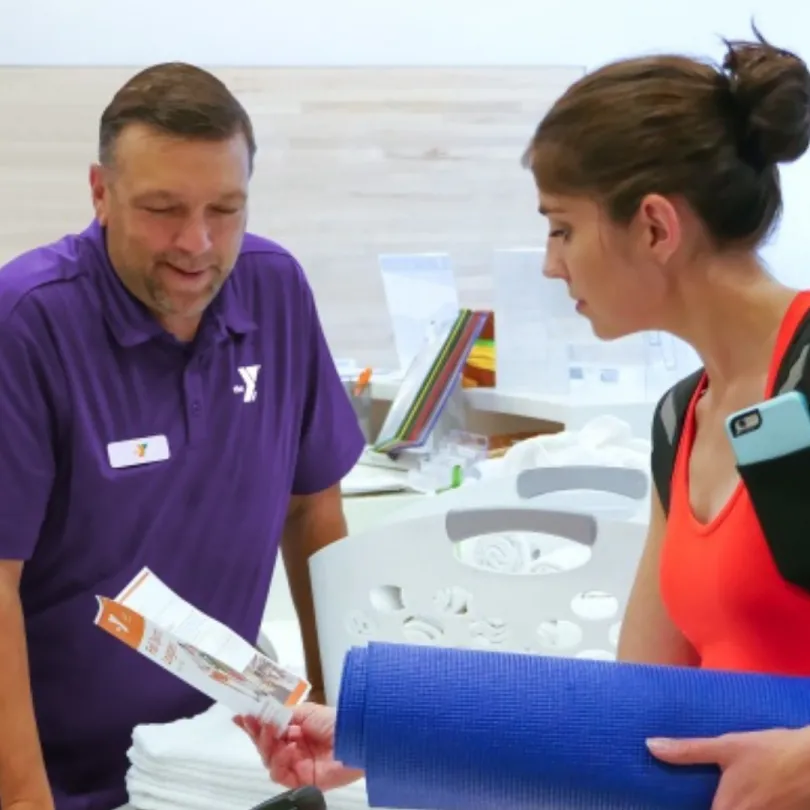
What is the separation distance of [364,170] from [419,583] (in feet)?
7.15

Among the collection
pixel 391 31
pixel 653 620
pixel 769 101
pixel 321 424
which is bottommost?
pixel 653 620

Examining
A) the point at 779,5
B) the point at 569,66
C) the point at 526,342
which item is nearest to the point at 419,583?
the point at 526,342

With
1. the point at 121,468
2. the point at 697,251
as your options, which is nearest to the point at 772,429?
the point at 697,251

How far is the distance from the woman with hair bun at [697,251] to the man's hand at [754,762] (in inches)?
7.2

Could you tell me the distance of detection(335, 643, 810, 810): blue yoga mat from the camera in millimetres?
768

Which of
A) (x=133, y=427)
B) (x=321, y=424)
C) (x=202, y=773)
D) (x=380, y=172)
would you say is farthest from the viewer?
(x=380, y=172)

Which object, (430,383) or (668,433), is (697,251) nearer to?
(668,433)

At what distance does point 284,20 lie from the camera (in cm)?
321

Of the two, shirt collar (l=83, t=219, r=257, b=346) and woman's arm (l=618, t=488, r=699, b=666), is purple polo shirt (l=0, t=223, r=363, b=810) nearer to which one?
shirt collar (l=83, t=219, r=257, b=346)

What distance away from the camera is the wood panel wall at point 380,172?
321 cm

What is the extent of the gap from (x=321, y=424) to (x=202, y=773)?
570 mm

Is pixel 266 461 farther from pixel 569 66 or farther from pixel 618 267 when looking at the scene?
pixel 569 66

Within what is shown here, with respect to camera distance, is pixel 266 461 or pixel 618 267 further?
pixel 266 461

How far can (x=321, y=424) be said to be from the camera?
1.58m
